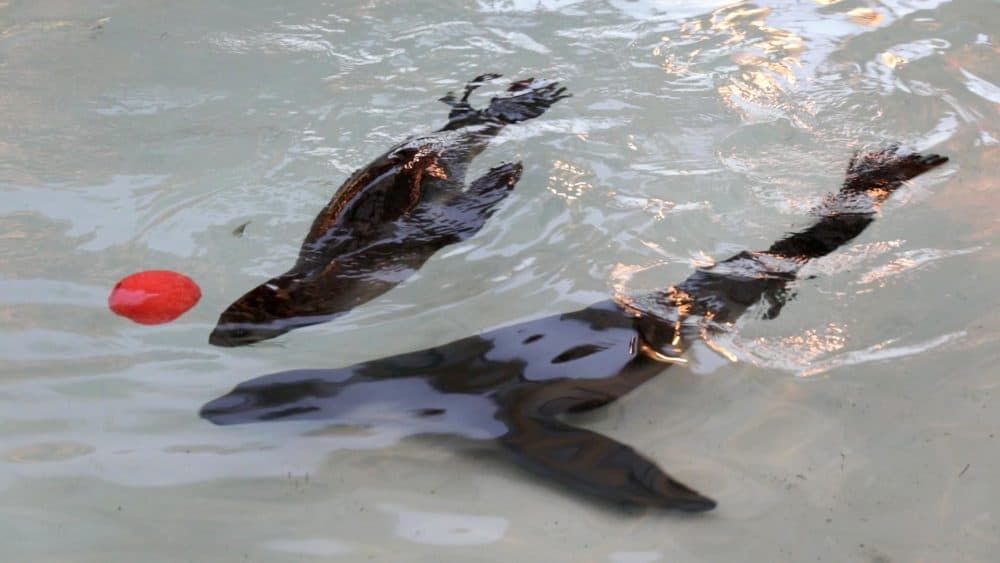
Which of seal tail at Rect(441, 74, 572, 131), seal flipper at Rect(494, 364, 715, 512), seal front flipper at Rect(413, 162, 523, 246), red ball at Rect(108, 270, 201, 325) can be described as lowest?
seal flipper at Rect(494, 364, 715, 512)

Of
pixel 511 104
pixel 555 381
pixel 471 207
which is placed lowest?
pixel 555 381

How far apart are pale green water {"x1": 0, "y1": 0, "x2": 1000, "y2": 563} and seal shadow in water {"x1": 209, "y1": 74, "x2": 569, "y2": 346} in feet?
0.37

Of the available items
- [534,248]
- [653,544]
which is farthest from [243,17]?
[653,544]

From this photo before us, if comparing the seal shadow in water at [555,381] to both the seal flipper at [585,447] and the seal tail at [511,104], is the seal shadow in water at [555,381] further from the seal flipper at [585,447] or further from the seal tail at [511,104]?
the seal tail at [511,104]

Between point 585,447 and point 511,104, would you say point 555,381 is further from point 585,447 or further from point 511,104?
point 511,104

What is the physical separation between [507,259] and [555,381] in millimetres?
1007

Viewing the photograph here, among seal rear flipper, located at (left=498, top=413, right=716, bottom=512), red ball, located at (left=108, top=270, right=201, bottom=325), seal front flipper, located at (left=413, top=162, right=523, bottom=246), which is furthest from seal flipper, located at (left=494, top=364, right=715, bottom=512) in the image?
red ball, located at (left=108, top=270, right=201, bottom=325)

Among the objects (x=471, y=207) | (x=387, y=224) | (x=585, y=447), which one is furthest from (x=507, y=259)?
(x=585, y=447)

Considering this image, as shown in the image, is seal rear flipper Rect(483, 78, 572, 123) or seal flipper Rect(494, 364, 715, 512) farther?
seal rear flipper Rect(483, 78, 572, 123)

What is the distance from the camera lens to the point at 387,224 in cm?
496

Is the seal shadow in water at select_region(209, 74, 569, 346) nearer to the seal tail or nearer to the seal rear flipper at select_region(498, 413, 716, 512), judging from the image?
the seal tail

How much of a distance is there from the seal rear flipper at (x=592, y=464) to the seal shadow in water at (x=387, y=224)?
1152mm

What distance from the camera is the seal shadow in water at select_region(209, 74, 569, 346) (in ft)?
14.1

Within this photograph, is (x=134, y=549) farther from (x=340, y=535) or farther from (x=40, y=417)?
(x=40, y=417)
